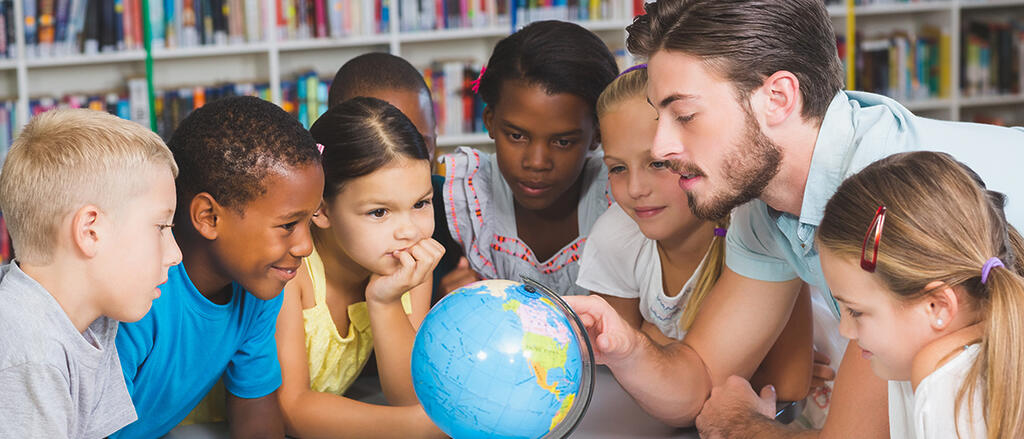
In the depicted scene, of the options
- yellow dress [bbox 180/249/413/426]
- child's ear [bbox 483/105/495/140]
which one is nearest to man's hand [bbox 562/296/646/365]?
yellow dress [bbox 180/249/413/426]

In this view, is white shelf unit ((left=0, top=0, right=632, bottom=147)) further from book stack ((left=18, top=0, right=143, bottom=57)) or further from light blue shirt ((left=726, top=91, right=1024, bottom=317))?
light blue shirt ((left=726, top=91, right=1024, bottom=317))

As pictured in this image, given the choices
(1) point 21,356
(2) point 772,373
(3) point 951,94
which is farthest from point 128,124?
(3) point 951,94

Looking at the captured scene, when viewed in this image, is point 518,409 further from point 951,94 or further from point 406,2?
point 951,94

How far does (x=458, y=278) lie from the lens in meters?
2.77

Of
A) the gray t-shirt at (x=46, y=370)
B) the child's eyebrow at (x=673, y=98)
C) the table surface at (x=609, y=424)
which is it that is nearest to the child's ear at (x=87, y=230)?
the gray t-shirt at (x=46, y=370)

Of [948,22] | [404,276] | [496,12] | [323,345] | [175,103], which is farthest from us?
[948,22]

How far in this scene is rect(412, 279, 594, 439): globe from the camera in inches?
61.1

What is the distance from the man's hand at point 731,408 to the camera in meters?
1.96

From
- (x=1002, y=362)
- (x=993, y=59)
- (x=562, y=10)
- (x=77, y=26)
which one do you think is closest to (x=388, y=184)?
(x=1002, y=362)

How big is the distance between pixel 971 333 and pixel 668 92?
0.79 m

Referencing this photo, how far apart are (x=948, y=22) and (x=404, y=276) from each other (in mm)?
4794

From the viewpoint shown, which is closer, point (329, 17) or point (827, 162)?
point (827, 162)

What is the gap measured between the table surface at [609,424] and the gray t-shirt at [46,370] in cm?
36

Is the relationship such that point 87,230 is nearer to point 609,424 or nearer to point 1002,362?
point 609,424
